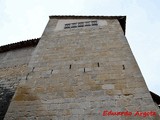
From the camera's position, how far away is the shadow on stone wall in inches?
210

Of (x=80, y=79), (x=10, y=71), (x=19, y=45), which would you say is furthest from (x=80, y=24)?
(x=80, y=79)

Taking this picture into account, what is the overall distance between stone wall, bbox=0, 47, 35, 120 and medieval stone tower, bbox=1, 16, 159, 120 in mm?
51

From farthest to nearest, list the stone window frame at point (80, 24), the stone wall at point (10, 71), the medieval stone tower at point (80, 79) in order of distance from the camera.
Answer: the stone window frame at point (80, 24)
the stone wall at point (10, 71)
the medieval stone tower at point (80, 79)

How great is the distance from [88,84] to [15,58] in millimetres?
4355

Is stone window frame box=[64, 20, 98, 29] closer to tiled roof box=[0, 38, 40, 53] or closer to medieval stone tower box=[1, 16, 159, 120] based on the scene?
medieval stone tower box=[1, 16, 159, 120]

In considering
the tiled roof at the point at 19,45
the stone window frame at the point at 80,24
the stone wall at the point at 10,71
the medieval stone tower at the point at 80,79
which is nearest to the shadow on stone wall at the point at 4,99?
the stone wall at the point at 10,71

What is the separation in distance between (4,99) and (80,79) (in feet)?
8.27

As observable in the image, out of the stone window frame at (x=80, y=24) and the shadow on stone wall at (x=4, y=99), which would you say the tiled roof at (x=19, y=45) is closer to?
the stone window frame at (x=80, y=24)

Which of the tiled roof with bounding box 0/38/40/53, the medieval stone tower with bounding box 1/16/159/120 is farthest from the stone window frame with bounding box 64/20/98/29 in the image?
the tiled roof with bounding box 0/38/40/53

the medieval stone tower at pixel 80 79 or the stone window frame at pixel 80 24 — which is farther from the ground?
the medieval stone tower at pixel 80 79

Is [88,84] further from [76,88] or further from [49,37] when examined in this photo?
[49,37]

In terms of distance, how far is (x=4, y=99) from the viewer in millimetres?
5793

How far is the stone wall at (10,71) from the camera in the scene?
5.83 meters

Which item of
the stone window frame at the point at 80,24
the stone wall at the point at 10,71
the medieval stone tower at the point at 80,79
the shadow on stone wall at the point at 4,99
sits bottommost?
the stone wall at the point at 10,71
